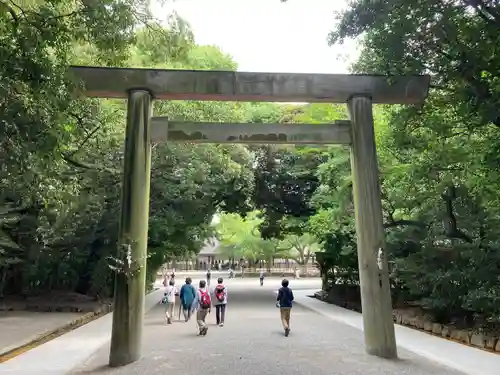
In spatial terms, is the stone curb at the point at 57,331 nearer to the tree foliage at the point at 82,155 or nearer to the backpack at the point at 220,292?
the tree foliage at the point at 82,155

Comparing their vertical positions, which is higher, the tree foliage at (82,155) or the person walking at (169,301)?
the tree foliage at (82,155)

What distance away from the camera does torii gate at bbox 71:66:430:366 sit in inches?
322

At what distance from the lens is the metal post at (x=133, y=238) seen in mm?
7848

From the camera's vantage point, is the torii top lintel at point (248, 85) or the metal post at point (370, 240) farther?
the torii top lintel at point (248, 85)

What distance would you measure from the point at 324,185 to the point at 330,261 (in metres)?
6.81

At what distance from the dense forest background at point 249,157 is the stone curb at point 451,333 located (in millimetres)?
444

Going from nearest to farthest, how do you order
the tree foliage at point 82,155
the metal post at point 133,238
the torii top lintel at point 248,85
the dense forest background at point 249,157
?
1. the tree foliage at point 82,155
2. the dense forest background at point 249,157
3. the metal post at point 133,238
4. the torii top lintel at point 248,85

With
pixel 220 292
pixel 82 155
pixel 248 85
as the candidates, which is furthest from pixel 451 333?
pixel 82 155

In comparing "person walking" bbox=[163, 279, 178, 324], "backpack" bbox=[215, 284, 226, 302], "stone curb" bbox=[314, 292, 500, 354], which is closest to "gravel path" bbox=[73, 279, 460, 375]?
"person walking" bbox=[163, 279, 178, 324]

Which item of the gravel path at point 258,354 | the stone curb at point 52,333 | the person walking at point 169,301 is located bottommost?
the gravel path at point 258,354

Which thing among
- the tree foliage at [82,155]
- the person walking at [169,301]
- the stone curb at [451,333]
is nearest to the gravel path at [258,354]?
the person walking at [169,301]

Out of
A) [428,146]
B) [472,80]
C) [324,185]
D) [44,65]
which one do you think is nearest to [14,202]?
[324,185]

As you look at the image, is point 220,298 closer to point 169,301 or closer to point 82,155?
point 169,301


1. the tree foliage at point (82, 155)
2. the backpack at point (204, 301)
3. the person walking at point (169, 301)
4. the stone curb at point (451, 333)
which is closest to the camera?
the tree foliage at point (82, 155)
